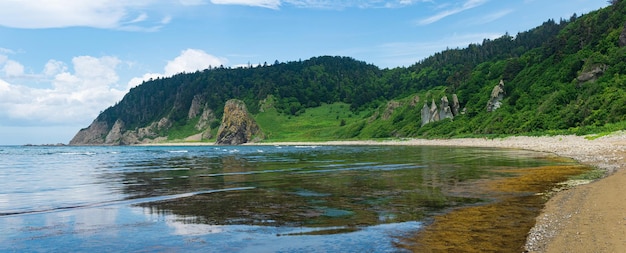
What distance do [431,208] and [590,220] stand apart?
577 centimetres

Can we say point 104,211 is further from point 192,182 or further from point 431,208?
A: point 431,208

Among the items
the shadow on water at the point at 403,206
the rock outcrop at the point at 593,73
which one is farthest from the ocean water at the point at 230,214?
the rock outcrop at the point at 593,73

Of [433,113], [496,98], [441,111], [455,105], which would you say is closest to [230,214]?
[496,98]

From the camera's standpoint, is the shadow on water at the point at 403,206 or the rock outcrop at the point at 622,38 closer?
the shadow on water at the point at 403,206

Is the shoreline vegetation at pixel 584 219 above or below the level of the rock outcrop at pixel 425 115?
below

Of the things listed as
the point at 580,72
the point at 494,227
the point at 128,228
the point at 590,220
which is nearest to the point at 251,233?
the point at 128,228

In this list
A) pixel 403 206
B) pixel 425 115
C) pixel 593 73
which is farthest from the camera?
pixel 425 115

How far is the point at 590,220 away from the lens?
534 inches

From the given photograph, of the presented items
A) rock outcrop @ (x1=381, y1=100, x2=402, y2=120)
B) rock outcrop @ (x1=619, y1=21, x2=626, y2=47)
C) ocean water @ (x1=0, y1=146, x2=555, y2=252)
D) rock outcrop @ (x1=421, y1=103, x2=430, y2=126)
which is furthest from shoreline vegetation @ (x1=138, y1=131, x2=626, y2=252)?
rock outcrop @ (x1=381, y1=100, x2=402, y2=120)

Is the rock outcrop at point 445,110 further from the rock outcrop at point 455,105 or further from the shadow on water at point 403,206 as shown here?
the shadow on water at point 403,206

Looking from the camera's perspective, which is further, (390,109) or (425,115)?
(390,109)

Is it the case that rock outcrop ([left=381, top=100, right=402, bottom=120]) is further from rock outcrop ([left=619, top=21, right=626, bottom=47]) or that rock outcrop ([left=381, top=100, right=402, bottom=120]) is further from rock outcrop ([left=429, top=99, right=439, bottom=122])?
rock outcrop ([left=619, top=21, right=626, bottom=47])

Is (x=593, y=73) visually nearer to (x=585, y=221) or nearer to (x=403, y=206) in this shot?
(x=403, y=206)

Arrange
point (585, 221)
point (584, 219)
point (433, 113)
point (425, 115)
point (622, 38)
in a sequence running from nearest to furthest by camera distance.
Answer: point (585, 221)
point (584, 219)
point (622, 38)
point (433, 113)
point (425, 115)
